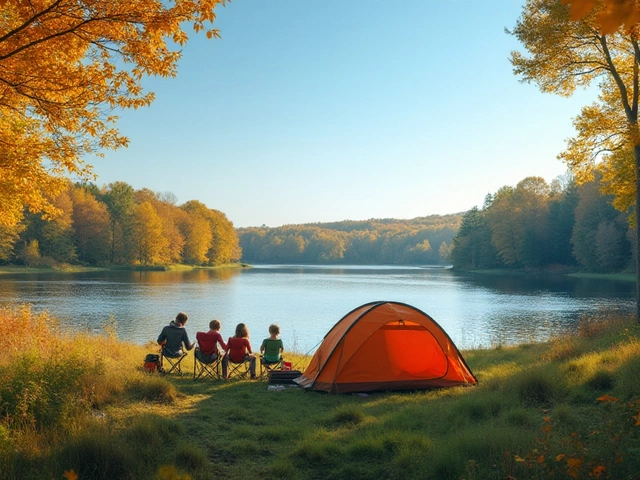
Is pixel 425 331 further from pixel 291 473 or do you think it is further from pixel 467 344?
pixel 467 344

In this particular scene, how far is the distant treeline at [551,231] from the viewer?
5056cm

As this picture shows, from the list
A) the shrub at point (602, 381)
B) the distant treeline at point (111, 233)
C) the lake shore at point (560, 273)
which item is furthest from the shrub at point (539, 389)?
the distant treeline at point (111, 233)

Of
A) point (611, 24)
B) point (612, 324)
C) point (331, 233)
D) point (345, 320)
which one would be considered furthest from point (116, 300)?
point (331, 233)

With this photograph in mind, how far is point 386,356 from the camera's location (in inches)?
358

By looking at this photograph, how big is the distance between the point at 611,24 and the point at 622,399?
5.39 metres

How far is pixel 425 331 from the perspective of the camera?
9.45 m

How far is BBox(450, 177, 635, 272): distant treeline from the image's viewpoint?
50.6 metres

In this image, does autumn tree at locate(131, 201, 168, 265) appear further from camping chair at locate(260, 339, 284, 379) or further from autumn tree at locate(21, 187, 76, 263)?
camping chair at locate(260, 339, 284, 379)

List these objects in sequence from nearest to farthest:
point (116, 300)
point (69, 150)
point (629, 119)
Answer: point (69, 150)
point (629, 119)
point (116, 300)

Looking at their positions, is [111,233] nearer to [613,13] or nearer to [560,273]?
[560,273]

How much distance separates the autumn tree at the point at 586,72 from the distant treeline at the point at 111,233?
1996 inches

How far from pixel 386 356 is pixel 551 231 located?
58160 mm

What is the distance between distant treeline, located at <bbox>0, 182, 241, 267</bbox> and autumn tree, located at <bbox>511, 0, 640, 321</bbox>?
166 feet

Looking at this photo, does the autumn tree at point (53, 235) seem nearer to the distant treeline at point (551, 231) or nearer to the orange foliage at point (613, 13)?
the distant treeline at point (551, 231)
